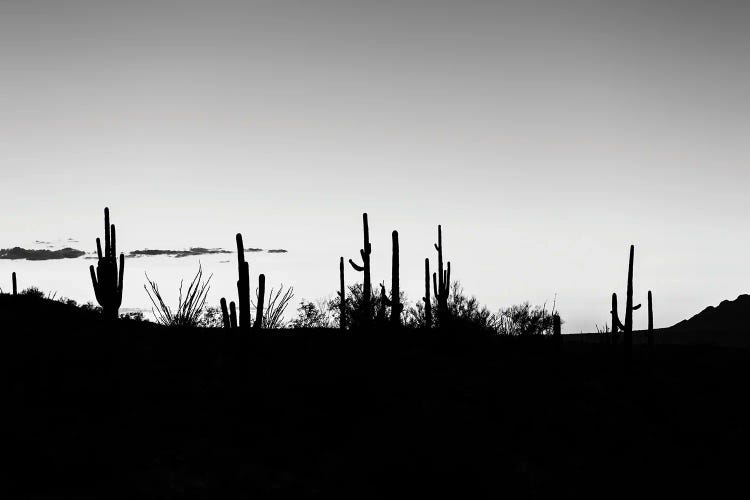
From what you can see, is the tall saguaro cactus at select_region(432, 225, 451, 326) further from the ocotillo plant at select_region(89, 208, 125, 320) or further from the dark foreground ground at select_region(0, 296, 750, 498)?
the ocotillo plant at select_region(89, 208, 125, 320)

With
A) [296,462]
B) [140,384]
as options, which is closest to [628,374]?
[296,462]

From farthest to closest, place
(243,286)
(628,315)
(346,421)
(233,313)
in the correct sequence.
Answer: (628,315), (233,313), (243,286), (346,421)

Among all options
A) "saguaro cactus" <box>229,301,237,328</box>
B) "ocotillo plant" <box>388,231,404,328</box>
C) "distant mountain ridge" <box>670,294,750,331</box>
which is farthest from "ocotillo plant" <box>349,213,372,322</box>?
"distant mountain ridge" <box>670,294,750,331</box>

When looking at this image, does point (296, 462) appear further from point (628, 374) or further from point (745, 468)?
point (628, 374)

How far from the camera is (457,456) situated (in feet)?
49.9

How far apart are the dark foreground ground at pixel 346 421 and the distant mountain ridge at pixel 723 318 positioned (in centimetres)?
6436

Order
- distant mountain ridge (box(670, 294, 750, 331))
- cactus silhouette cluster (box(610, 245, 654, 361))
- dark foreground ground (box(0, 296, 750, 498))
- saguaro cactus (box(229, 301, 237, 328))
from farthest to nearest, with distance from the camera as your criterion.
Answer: distant mountain ridge (box(670, 294, 750, 331)), cactus silhouette cluster (box(610, 245, 654, 361)), saguaro cactus (box(229, 301, 237, 328)), dark foreground ground (box(0, 296, 750, 498))

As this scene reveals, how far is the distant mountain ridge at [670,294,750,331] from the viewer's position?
8294 centimetres

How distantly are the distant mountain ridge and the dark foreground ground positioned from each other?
211ft

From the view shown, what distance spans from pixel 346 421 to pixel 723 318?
265 ft

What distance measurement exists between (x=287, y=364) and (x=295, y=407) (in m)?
3.53

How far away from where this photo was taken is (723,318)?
285ft

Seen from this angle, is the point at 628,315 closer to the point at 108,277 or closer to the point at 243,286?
the point at 243,286

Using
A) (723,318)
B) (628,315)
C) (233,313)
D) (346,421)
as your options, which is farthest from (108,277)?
(723,318)
